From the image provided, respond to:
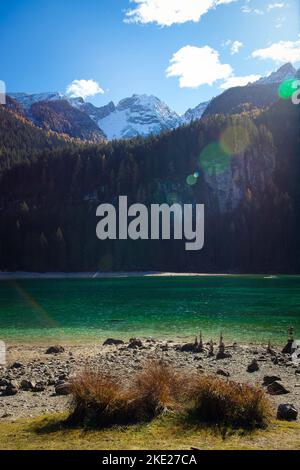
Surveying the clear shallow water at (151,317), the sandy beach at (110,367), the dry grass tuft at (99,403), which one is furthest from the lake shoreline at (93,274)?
the dry grass tuft at (99,403)

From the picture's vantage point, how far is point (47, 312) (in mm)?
59938

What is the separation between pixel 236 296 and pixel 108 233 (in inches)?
4819

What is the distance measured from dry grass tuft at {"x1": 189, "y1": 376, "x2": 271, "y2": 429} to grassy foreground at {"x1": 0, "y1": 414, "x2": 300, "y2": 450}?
1.42 ft

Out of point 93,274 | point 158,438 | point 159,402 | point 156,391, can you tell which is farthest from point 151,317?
point 93,274

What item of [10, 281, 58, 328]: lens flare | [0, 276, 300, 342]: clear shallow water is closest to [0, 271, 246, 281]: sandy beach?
[0, 276, 300, 342]: clear shallow water

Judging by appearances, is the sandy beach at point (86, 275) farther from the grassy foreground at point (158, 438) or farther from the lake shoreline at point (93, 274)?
the grassy foreground at point (158, 438)

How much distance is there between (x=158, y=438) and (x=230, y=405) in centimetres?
238

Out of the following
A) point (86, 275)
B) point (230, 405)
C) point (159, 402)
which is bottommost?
point (86, 275)

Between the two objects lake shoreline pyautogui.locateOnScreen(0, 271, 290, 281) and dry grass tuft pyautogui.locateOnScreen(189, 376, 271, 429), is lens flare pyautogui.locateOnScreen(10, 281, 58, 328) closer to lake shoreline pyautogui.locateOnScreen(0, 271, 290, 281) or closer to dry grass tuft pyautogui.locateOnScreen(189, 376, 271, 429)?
dry grass tuft pyautogui.locateOnScreen(189, 376, 271, 429)

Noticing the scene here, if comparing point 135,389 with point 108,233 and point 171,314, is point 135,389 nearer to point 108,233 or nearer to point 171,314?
point 171,314

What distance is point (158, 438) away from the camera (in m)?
10.9

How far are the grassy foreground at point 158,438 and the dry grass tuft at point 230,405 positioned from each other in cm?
43

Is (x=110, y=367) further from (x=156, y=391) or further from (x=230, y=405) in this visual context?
(x=230, y=405)
